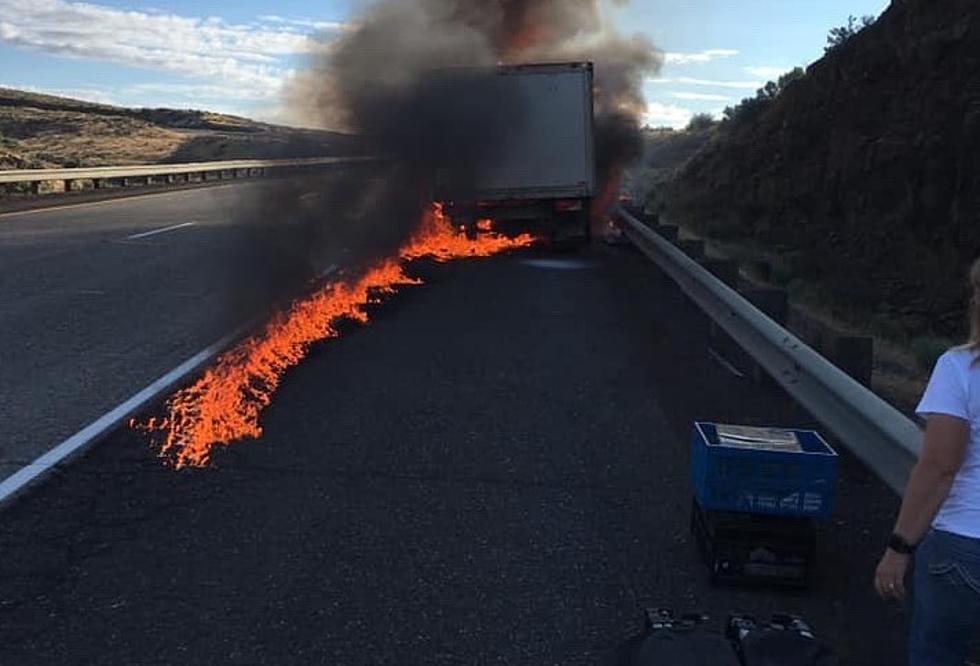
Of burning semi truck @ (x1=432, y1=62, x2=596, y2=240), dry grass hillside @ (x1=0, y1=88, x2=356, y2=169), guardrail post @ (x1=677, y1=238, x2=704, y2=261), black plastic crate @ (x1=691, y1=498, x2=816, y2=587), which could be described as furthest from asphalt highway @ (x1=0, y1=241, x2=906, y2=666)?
burning semi truck @ (x1=432, y1=62, x2=596, y2=240)

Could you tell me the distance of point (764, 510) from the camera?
3.99 m

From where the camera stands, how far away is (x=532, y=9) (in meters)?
20.1

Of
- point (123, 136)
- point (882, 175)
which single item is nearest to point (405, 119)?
point (882, 175)

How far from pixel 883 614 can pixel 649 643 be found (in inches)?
52.9

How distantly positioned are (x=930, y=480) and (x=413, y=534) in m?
2.44

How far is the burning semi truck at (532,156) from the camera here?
1616 centimetres

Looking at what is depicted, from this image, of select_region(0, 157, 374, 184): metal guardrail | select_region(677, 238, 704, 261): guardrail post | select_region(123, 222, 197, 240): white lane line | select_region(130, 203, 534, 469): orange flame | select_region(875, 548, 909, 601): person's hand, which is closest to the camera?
select_region(875, 548, 909, 601): person's hand

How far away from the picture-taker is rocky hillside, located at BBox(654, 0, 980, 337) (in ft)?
53.4

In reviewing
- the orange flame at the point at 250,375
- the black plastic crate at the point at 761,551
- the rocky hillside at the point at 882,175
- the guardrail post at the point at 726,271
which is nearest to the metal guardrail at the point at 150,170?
the orange flame at the point at 250,375

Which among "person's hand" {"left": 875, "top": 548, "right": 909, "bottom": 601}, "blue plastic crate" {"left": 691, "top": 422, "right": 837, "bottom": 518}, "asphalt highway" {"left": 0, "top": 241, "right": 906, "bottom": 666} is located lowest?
"asphalt highway" {"left": 0, "top": 241, "right": 906, "bottom": 666}

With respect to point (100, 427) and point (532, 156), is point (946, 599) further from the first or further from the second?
point (532, 156)

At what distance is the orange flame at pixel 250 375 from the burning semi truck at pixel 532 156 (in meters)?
3.80

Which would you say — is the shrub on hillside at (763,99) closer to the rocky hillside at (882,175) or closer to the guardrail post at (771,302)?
the rocky hillside at (882,175)

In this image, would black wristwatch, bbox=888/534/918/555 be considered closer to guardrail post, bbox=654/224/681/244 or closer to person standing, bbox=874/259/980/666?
person standing, bbox=874/259/980/666
